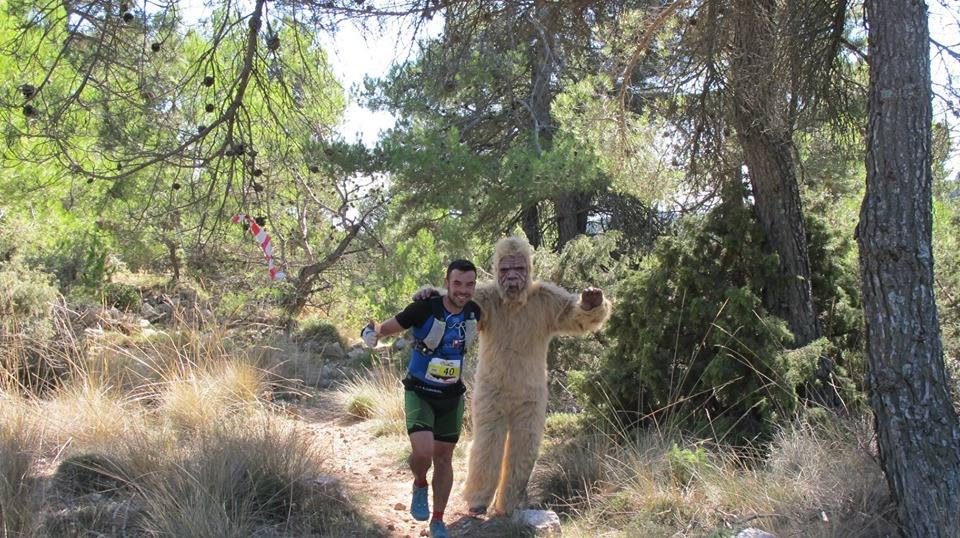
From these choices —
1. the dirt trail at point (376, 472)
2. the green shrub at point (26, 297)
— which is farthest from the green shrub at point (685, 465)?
the green shrub at point (26, 297)

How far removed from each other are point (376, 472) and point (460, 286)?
252 centimetres

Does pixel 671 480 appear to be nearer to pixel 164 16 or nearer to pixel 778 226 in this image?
pixel 778 226

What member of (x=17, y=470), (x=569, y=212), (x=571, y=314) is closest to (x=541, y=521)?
(x=571, y=314)

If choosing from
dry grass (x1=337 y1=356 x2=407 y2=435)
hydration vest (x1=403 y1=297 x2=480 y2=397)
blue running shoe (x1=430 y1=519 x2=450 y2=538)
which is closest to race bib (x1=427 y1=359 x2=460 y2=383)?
hydration vest (x1=403 y1=297 x2=480 y2=397)

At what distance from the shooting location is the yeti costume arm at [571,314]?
507 centimetres

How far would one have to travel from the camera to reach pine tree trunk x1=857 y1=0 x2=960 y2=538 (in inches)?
145

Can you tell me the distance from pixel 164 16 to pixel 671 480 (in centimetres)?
468

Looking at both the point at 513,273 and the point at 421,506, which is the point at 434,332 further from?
the point at 421,506

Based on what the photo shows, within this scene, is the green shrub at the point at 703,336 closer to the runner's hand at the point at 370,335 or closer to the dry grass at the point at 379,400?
the dry grass at the point at 379,400

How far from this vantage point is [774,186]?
21.9ft

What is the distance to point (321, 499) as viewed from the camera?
495 cm

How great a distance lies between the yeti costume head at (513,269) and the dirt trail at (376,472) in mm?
1478

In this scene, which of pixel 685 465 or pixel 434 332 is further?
pixel 685 465

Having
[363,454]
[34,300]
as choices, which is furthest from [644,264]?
[34,300]
